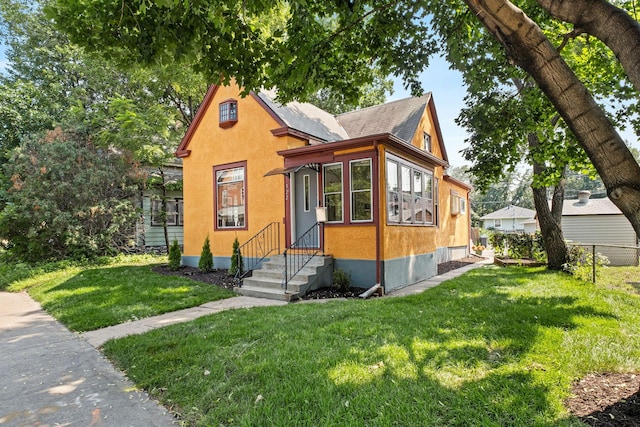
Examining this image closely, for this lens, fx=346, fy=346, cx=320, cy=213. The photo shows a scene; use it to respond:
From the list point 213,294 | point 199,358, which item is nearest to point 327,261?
A: point 213,294

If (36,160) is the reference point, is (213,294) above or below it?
below

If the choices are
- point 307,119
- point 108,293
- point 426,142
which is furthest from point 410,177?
point 108,293

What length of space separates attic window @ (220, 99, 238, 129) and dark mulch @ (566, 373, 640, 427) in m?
10.4

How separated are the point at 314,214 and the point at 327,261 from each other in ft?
5.13

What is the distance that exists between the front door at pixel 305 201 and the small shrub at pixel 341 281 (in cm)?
150

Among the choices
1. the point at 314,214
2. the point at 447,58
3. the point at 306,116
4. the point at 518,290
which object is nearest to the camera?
the point at 447,58

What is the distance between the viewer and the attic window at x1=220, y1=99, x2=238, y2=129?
11055 mm

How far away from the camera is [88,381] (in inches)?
148

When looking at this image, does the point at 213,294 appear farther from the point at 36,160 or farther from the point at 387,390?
the point at 36,160

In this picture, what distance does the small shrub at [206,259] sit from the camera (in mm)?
10965

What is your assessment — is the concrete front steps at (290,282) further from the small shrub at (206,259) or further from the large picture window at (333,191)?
the small shrub at (206,259)

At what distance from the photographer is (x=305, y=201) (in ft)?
31.8

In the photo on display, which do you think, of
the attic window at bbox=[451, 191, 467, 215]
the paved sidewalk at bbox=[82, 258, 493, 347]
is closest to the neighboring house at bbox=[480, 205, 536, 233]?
the attic window at bbox=[451, 191, 467, 215]

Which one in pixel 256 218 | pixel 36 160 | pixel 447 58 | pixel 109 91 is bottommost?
pixel 256 218
